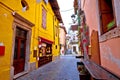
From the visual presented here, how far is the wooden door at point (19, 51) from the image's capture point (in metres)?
6.64

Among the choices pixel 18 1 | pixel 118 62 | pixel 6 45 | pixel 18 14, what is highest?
pixel 18 1

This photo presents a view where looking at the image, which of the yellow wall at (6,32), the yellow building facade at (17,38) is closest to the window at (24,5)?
the yellow building facade at (17,38)

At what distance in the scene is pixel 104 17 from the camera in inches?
130

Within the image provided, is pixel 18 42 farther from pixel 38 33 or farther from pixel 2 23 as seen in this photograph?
pixel 38 33

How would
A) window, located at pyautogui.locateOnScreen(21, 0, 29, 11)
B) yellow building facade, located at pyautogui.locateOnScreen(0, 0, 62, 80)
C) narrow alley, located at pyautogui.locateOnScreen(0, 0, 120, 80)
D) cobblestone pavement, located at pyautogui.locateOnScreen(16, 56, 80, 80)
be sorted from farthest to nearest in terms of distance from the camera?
window, located at pyautogui.locateOnScreen(21, 0, 29, 11) → cobblestone pavement, located at pyautogui.locateOnScreen(16, 56, 80, 80) → yellow building facade, located at pyautogui.locateOnScreen(0, 0, 62, 80) → narrow alley, located at pyautogui.locateOnScreen(0, 0, 120, 80)

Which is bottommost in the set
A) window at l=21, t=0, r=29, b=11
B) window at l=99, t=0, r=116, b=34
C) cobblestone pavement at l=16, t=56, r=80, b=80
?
cobblestone pavement at l=16, t=56, r=80, b=80

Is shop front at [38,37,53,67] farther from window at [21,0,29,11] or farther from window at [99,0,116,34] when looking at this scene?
window at [99,0,116,34]

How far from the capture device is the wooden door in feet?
21.8

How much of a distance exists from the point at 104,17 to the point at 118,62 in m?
1.36

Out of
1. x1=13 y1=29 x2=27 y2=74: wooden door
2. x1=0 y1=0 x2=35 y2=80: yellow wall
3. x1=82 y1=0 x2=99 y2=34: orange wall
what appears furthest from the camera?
x1=13 y1=29 x2=27 y2=74: wooden door

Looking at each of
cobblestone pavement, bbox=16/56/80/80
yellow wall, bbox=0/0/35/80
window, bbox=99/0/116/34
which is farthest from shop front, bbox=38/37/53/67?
window, bbox=99/0/116/34

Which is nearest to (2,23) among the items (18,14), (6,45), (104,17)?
(6,45)

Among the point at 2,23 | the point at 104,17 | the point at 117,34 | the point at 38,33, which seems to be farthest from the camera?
the point at 38,33

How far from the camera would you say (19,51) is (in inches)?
274
